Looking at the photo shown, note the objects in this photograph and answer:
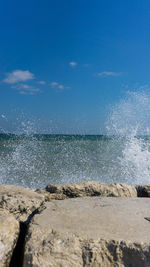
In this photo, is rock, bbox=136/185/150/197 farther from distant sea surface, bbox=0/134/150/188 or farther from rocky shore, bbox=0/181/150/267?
distant sea surface, bbox=0/134/150/188

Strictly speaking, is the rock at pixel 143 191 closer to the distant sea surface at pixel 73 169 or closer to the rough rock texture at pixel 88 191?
the rough rock texture at pixel 88 191

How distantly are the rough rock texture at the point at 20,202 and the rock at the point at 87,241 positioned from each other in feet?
1.43

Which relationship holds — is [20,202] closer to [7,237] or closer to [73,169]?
[7,237]

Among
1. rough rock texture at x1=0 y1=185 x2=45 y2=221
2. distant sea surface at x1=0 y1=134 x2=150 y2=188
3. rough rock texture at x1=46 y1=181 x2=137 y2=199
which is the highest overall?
distant sea surface at x1=0 y1=134 x2=150 y2=188

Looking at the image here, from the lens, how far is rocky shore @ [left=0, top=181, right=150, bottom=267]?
5.69 ft

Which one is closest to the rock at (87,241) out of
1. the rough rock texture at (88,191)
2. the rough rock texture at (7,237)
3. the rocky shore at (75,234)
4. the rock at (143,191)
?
the rocky shore at (75,234)

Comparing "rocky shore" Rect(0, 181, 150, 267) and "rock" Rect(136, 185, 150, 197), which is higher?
"rock" Rect(136, 185, 150, 197)

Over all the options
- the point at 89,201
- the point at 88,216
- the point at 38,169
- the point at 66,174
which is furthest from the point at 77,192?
the point at 38,169

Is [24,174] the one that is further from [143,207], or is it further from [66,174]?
[143,207]

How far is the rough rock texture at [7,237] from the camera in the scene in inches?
72.6

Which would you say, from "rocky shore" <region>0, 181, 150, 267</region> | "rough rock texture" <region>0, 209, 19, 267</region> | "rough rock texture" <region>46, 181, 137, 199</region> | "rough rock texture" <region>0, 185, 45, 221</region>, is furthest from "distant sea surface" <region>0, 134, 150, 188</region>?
"rough rock texture" <region>0, 209, 19, 267</region>

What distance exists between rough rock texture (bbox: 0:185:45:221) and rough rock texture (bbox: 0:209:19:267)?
0.50 m

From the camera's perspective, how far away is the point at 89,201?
9.16ft

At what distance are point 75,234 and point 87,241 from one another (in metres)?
0.10
